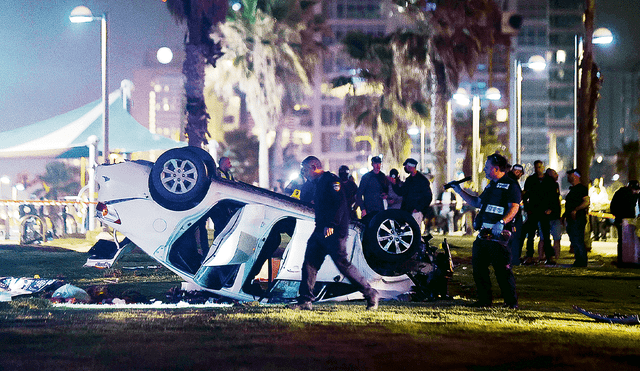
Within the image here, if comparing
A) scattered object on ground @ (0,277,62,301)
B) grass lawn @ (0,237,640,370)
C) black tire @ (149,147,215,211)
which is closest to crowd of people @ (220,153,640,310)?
grass lawn @ (0,237,640,370)

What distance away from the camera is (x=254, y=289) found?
8781mm

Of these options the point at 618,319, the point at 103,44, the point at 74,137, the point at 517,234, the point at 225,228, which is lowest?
the point at 618,319

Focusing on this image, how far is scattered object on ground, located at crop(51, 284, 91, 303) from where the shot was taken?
8969mm

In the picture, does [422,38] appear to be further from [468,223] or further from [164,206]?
[164,206]

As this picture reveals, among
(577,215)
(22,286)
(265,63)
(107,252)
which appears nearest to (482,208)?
(107,252)

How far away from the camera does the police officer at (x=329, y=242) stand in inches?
328

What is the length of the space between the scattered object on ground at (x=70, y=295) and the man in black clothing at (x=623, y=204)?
10.4m

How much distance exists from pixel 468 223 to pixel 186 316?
19.8 meters

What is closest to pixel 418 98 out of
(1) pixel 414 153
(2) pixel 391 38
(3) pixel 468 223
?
(2) pixel 391 38

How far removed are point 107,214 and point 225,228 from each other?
48.0 inches

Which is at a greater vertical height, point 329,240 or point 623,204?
point 623,204

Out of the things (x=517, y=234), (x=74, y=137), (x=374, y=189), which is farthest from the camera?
(x=74, y=137)

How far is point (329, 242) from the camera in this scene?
8352mm

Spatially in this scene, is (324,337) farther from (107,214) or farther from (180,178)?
(107,214)
